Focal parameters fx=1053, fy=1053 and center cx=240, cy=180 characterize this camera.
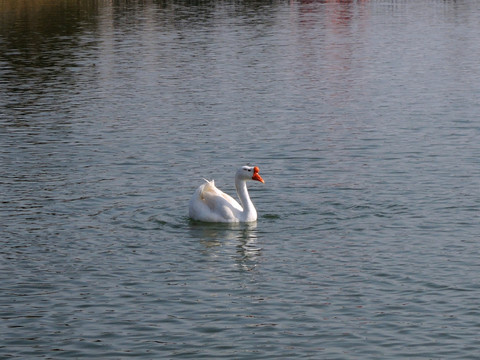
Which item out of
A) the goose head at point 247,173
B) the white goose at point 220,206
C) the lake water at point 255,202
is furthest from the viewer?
the goose head at point 247,173

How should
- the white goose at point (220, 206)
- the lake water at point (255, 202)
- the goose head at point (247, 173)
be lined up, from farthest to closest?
the goose head at point (247, 173), the white goose at point (220, 206), the lake water at point (255, 202)

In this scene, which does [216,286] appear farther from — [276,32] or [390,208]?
[276,32]

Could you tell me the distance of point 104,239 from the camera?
23.0m

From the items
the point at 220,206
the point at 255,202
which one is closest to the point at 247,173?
the point at 220,206

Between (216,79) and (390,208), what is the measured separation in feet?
81.1

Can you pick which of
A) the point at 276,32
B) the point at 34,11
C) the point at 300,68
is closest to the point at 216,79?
the point at 300,68

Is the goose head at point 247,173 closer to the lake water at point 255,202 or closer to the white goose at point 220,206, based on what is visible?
the white goose at point 220,206

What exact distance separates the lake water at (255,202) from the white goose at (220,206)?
262mm

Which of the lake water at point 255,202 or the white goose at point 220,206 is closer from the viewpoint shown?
the lake water at point 255,202

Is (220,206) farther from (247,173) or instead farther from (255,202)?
(255,202)

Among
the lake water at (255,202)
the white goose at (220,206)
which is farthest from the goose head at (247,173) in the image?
the lake water at (255,202)

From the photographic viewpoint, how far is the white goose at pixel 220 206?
24141 mm

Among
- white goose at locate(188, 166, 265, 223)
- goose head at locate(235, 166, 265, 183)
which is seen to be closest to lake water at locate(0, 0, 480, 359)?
Result: white goose at locate(188, 166, 265, 223)

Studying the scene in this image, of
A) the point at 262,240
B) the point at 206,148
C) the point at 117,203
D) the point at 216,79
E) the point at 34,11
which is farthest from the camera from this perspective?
the point at 34,11
